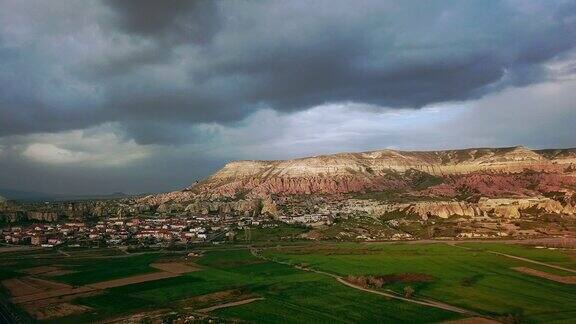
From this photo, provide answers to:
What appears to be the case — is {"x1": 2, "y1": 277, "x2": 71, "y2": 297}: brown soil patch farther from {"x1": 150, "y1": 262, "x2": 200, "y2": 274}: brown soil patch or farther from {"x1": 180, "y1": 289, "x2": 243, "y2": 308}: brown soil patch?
{"x1": 180, "y1": 289, "x2": 243, "y2": 308}: brown soil patch

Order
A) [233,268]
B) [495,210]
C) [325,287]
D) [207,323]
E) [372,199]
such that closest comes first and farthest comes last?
[207,323] < [325,287] < [233,268] < [495,210] < [372,199]

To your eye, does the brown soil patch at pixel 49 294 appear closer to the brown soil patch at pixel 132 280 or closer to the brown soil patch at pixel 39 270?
the brown soil patch at pixel 132 280

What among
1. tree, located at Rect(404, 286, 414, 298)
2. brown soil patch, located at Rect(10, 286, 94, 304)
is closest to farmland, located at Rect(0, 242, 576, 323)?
tree, located at Rect(404, 286, 414, 298)

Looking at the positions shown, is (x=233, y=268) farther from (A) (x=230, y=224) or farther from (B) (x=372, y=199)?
(B) (x=372, y=199)

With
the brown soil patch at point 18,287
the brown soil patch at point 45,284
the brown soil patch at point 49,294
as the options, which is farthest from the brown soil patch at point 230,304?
the brown soil patch at point 18,287

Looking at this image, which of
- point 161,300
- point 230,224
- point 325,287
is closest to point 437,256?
point 325,287
